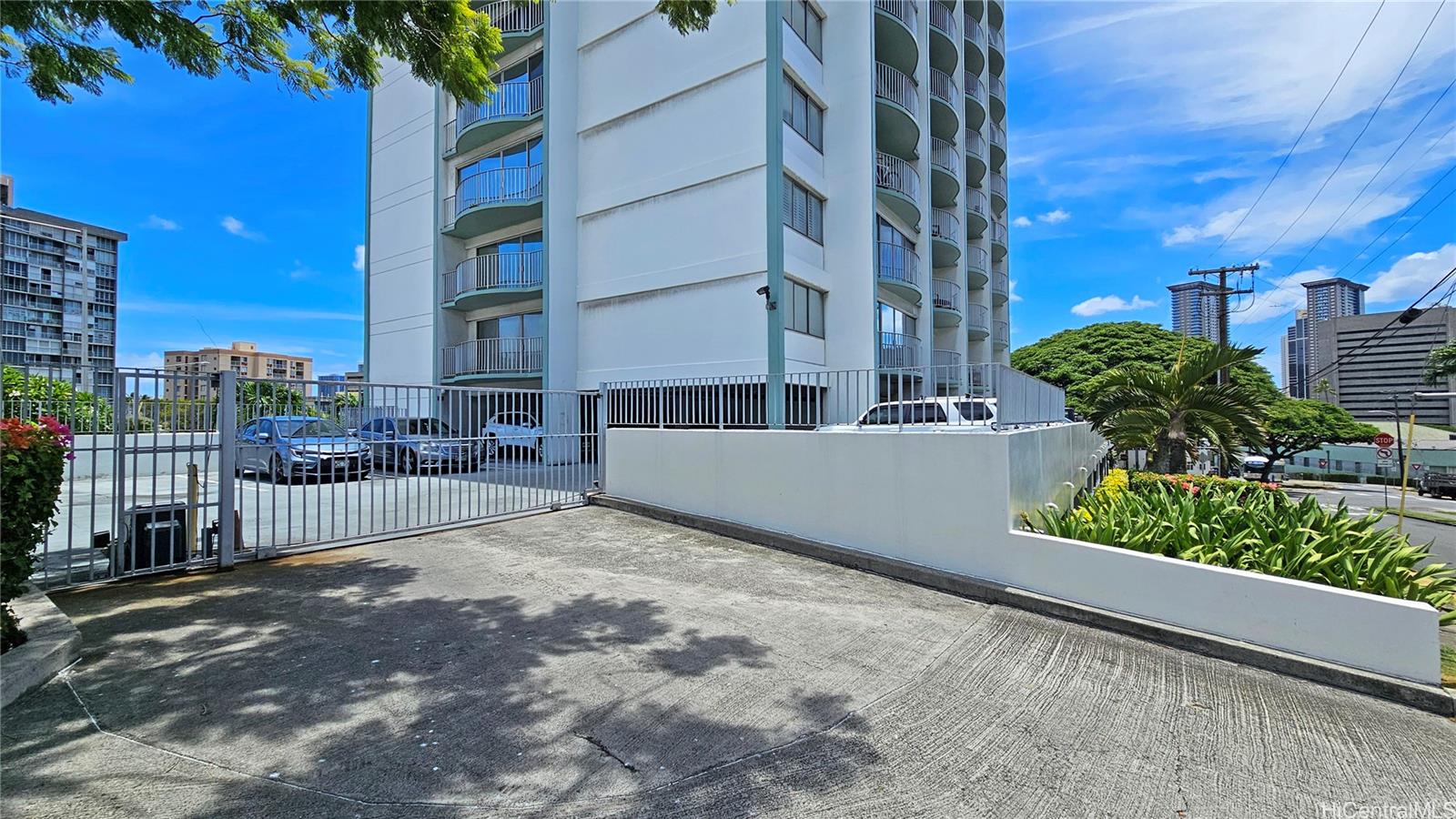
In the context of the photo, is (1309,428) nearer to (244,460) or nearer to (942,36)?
(942,36)

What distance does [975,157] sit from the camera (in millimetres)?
26438

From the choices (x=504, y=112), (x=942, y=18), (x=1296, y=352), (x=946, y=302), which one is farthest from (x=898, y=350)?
(x=1296, y=352)

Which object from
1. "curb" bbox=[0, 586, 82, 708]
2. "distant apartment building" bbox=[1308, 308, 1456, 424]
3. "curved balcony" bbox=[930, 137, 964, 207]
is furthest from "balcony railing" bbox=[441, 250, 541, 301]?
"distant apartment building" bbox=[1308, 308, 1456, 424]

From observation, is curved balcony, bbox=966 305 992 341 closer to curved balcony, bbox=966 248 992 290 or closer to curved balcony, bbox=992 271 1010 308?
curved balcony, bbox=966 248 992 290

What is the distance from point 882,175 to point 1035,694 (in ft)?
54.8

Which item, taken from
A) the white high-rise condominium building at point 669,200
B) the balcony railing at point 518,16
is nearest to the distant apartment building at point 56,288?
the white high-rise condominium building at point 669,200

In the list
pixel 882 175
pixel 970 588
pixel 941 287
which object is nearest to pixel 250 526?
pixel 970 588

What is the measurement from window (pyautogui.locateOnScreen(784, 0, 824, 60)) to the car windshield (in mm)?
14224

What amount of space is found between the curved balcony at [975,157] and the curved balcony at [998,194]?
3.77m

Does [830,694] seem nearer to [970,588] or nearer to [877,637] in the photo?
[877,637]

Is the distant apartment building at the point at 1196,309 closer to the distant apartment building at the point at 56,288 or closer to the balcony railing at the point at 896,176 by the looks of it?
the balcony railing at the point at 896,176

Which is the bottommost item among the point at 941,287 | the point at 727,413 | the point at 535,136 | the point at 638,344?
the point at 727,413

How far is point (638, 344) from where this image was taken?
54.9 ft

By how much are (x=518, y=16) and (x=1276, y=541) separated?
22004 mm
